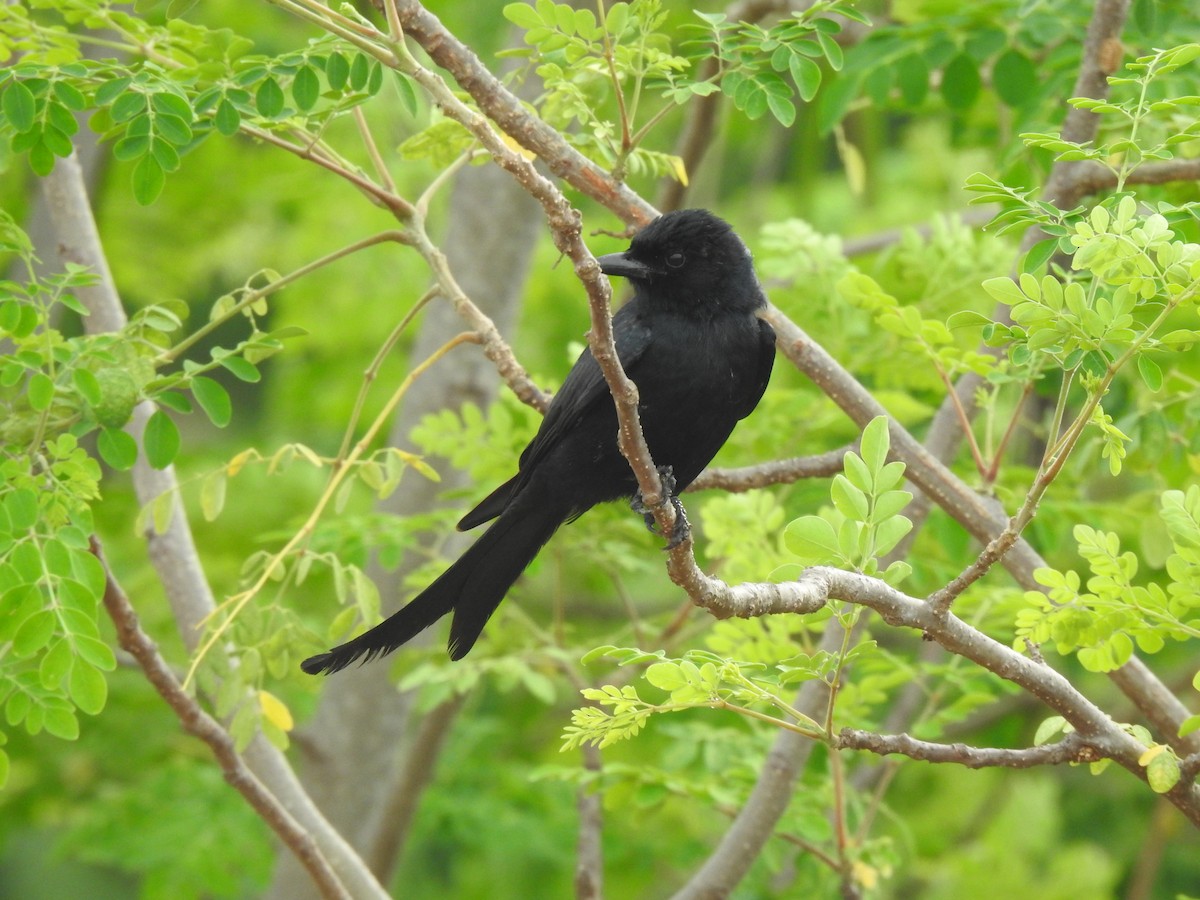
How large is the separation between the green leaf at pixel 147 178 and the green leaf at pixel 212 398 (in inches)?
17.1

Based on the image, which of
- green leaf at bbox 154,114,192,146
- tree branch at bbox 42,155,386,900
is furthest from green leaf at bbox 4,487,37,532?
tree branch at bbox 42,155,386,900

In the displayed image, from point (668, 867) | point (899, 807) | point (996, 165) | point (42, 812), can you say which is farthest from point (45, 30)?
point (899, 807)

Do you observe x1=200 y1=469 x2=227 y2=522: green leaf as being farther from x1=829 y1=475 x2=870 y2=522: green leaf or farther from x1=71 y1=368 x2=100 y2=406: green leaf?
x1=829 y1=475 x2=870 y2=522: green leaf

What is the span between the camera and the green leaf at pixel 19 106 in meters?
2.90

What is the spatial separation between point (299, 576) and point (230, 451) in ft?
17.0

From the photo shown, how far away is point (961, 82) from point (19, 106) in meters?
3.13

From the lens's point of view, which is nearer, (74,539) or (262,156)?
(74,539)

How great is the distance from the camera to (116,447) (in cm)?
314

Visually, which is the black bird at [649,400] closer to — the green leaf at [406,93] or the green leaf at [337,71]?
the green leaf at [406,93]

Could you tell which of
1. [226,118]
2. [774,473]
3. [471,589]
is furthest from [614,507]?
[226,118]

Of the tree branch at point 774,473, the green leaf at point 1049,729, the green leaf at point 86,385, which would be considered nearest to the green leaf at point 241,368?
the green leaf at point 86,385

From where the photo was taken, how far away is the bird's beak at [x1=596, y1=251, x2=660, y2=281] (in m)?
3.63

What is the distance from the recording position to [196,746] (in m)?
6.06

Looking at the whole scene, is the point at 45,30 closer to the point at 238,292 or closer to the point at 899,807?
the point at 238,292
